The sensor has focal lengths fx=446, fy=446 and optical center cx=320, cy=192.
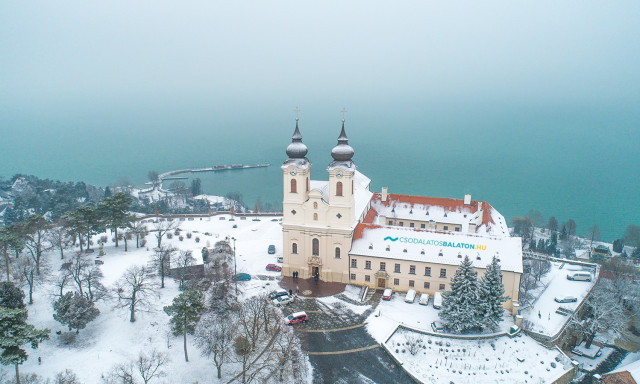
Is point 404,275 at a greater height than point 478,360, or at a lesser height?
greater

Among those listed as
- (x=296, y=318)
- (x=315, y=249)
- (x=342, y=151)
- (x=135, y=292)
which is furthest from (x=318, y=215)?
(x=135, y=292)

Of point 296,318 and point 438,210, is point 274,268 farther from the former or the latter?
point 438,210

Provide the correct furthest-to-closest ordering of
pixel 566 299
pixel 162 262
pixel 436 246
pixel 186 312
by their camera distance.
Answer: pixel 436 246 < pixel 566 299 < pixel 162 262 < pixel 186 312

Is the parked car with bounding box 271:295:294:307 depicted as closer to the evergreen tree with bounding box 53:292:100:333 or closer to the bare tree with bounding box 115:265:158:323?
the bare tree with bounding box 115:265:158:323

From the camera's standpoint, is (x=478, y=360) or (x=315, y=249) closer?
(x=478, y=360)

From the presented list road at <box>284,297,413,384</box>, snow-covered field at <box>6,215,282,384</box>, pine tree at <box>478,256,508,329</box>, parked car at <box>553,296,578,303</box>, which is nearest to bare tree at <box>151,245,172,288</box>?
snow-covered field at <box>6,215,282,384</box>

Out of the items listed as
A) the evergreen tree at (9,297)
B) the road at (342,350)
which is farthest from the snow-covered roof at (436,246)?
the evergreen tree at (9,297)

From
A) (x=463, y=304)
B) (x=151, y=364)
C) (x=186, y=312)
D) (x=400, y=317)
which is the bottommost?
(x=151, y=364)
